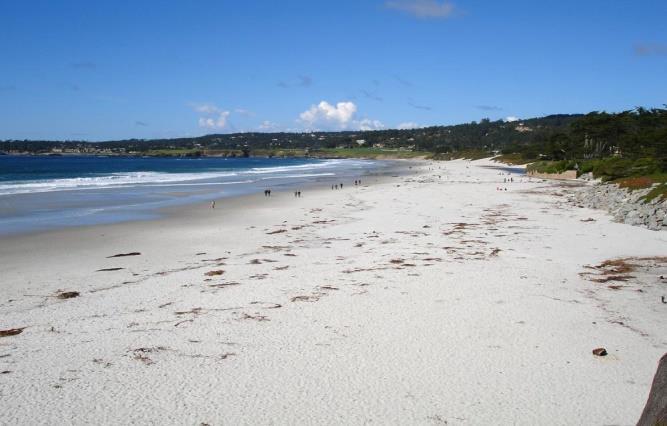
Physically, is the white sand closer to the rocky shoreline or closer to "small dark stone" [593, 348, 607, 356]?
"small dark stone" [593, 348, 607, 356]

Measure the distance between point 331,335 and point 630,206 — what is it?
18.9m

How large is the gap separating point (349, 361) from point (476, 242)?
9.76m

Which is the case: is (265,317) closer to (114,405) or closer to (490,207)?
(114,405)

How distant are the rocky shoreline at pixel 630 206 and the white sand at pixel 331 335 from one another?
3.05 m

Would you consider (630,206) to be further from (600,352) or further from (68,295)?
(68,295)

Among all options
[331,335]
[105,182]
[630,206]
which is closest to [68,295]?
[331,335]

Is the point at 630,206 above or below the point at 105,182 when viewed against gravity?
above

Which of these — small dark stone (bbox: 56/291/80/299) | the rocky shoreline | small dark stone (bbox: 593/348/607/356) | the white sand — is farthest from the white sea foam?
small dark stone (bbox: 593/348/607/356)

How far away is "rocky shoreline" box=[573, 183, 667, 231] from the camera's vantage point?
18211 mm

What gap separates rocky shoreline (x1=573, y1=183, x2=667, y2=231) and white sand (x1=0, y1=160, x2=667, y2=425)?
10.0 feet

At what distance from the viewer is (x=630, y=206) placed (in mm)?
21766

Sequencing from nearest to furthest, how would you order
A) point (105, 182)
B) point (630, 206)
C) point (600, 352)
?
point (600, 352)
point (630, 206)
point (105, 182)

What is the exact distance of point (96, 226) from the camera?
2081cm

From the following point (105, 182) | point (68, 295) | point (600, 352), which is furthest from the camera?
point (105, 182)
